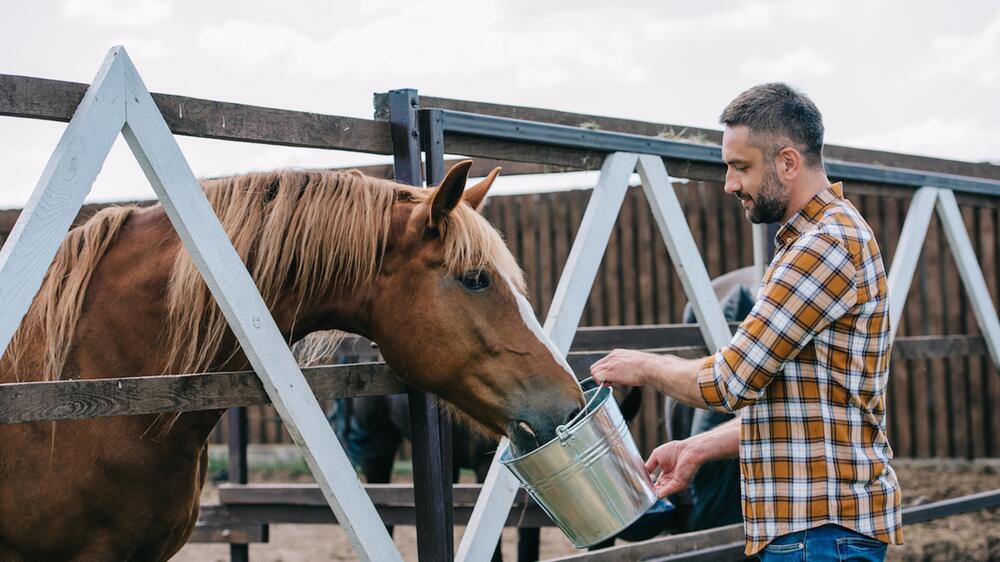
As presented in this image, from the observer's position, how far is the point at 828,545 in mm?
2303

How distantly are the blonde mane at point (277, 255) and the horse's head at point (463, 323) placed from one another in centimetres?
1

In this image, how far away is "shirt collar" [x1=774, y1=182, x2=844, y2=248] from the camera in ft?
7.98

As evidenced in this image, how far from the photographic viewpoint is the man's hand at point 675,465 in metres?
2.57

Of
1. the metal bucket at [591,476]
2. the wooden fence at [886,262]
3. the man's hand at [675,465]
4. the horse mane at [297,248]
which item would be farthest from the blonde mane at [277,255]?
the wooden fence at [886,262]

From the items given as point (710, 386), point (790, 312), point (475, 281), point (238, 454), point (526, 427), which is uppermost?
point (475, 281)

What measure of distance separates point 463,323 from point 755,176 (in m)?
0.83

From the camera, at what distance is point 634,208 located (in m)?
10.1

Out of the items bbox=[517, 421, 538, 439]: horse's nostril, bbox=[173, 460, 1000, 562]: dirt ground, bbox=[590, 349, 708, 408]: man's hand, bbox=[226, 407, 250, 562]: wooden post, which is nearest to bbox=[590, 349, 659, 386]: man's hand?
bbox=[590, 349, 708, 408]: man's hand

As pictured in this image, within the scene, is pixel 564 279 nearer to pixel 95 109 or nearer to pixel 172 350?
pixel 172 350

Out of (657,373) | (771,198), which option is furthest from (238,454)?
(771,198)

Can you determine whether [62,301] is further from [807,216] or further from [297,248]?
[807,216]

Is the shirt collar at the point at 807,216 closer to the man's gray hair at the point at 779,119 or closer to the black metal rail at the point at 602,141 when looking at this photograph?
the man's gray hair at the point at 779,119

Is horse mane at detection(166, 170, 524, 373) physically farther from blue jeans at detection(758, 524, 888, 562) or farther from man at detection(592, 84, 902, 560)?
blue jeans at detection(758, 524, 888, 562)

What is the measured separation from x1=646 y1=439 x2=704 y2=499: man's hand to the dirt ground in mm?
3363
